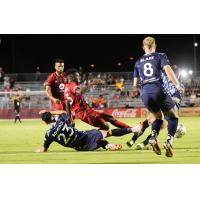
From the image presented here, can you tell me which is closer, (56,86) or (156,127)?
(156,127)

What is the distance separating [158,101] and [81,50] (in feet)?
73.6

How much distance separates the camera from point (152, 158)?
8602 millimetres

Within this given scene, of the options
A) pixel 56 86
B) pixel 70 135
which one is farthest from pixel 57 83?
pixel 70 135

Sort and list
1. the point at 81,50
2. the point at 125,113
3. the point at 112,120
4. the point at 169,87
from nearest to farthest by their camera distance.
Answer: the point at 169,87 → the point at 112,120 → the point at 125,113 → the point at 81,50

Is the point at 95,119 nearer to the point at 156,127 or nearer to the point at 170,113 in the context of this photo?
the point at 156,127

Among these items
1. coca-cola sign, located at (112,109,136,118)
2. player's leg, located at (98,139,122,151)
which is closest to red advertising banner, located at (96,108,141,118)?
coca-cola sign, located at (112,109,136,118)

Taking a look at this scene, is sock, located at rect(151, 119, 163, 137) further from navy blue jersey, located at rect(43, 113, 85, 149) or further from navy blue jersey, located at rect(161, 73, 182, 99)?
navy blue jersey, located at rect(43, 113, 85, 149)

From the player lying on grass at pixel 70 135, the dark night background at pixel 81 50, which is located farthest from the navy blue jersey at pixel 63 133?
the dark night background at pixel 81 50

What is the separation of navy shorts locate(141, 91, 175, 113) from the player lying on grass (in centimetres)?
146

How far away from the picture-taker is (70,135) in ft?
31.4

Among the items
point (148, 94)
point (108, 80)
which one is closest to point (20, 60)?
point (108, 80)

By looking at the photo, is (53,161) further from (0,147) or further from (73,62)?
(73,62)

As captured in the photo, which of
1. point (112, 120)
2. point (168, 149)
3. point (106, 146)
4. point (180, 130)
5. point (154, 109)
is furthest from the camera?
point (180, 130)

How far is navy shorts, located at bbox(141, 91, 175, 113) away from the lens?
8656 millimetres
